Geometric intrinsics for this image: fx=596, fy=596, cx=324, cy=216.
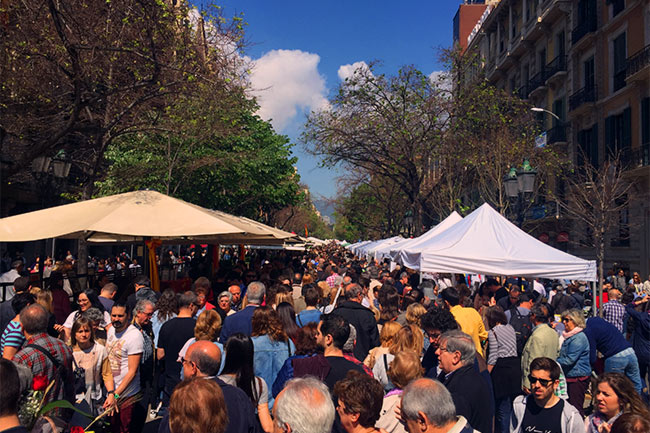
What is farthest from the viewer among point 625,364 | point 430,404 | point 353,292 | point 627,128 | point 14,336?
point 627,128

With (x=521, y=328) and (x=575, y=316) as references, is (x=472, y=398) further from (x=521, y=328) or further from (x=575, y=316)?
(x=521, y=328)

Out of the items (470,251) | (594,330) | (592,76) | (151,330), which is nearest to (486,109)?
(592,76)

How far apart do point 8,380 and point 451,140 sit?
926 inches

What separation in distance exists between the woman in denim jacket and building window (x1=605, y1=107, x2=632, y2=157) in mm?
21573

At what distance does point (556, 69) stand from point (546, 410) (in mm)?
29379

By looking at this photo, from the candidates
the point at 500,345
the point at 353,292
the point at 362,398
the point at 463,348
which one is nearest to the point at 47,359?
the point at 362,398

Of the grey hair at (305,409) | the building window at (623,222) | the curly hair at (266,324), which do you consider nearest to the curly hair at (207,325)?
the curly hair at (266,324)

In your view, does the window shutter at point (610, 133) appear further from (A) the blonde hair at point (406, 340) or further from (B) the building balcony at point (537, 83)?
(A) the blonde hair at point (406, 340)

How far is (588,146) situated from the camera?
2781 centimetres

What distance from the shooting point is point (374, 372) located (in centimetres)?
543

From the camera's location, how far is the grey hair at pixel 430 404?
3246 mm

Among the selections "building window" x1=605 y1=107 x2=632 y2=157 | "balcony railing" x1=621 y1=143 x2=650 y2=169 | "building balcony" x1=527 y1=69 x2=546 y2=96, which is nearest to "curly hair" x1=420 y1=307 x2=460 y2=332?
"balcony railing" x1=621 y1=143 x2=650 y2=169

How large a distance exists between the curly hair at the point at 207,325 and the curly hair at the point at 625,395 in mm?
3272

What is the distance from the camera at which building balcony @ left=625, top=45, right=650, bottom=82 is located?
22.2 metres
